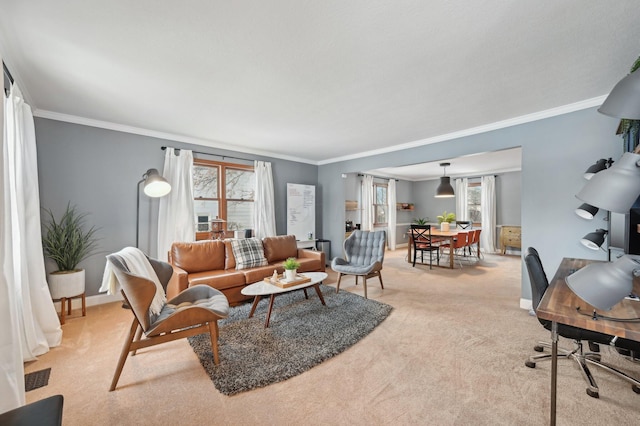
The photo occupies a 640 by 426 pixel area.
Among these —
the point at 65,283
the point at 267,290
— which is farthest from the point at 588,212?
the point at 65,283

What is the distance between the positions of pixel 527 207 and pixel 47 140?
614 centimetres

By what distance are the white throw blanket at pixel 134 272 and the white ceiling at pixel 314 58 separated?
1598mm

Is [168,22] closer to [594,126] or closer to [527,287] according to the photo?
[594,126]

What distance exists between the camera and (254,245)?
157 inches

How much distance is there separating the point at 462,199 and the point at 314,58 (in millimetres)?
7748

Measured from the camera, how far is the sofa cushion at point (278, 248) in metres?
4.18

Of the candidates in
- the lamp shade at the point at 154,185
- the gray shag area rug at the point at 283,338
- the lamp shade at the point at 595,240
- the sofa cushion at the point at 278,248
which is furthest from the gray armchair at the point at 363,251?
the lamp shade at the point at 154,185

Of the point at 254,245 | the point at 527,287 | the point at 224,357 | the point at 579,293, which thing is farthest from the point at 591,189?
the point at 254,245

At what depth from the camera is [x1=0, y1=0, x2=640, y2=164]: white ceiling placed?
1603 mm

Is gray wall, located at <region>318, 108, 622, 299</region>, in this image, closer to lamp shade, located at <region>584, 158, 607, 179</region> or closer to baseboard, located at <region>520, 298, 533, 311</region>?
baseboard, located at <region>520, 298, 533, 311</region>

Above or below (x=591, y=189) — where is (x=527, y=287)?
below

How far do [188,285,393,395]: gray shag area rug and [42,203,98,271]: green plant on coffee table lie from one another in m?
2.00

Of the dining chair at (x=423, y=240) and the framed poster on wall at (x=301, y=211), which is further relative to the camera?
the dining chair at (x=423, y=240)

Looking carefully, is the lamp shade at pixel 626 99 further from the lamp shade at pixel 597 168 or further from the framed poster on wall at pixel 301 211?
the framed poster on wall at pixel 301 211
